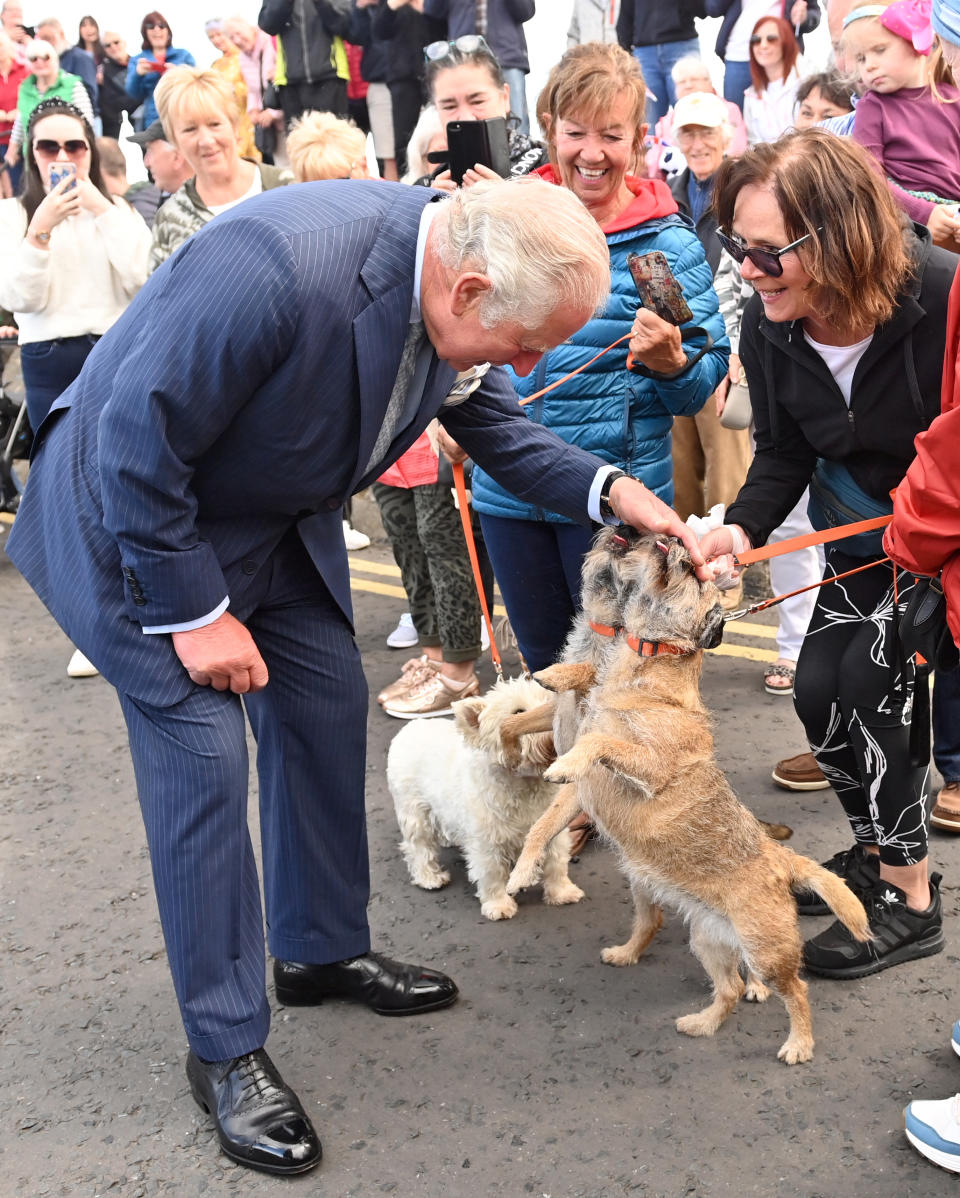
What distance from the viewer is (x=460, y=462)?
4055mm

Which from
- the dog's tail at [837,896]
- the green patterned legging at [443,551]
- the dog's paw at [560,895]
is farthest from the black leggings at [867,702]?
the green patterned legging at [443,551]

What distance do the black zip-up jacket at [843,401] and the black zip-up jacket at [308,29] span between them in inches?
294

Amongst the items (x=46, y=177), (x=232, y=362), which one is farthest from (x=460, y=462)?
(x=46, y=177)

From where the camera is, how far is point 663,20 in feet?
26.3

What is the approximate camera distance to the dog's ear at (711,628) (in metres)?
3.12

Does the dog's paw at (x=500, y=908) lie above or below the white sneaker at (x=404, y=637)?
below

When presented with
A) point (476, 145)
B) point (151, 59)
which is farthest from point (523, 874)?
point (151, 59)

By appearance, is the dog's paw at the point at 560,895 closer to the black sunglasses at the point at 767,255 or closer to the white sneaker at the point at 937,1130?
the white sneaker at the point at 937,1130

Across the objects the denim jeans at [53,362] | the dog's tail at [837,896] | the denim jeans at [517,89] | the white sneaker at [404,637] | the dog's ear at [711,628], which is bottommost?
the white sneaker at [404,637]

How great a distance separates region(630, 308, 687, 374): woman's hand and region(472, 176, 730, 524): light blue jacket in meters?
0.10

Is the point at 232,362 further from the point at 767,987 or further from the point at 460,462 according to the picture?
the point at 767,987

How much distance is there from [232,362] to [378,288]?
1.15 ft

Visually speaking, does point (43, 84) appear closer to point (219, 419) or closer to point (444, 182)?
point (444, 182)

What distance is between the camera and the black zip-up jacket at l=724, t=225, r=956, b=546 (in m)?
2.99
